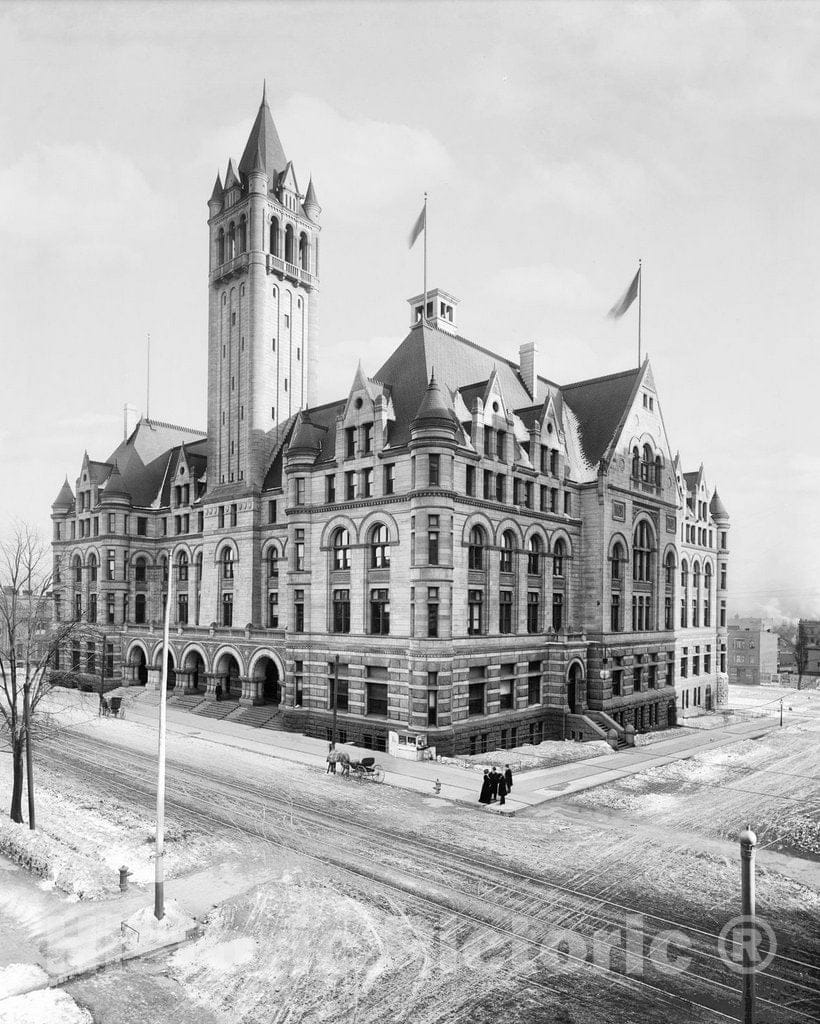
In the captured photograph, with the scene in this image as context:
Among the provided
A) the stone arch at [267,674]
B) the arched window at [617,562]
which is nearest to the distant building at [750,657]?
the arched window at [617,562]

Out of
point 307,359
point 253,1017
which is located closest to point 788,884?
point 253,1017

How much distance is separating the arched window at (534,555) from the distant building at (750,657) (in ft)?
205

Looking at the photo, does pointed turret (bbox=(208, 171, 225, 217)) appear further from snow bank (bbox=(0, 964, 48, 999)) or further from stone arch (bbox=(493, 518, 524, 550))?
snow bank (bbox=(0, 964, 48, 999))

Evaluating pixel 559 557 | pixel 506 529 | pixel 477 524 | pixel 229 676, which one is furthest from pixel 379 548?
pixel 229 676

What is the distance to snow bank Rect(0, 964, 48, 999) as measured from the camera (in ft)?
48.0

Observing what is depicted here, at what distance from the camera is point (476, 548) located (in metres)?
42.9

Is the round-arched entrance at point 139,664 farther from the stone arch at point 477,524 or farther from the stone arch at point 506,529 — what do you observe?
the stone arch at point 506,529

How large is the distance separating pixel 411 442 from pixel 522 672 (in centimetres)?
1537

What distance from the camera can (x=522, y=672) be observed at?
45.1m

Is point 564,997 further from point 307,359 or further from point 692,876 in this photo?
point 307,359

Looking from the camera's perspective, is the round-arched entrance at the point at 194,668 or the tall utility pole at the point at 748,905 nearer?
the tall utility pole at the point at 748,905

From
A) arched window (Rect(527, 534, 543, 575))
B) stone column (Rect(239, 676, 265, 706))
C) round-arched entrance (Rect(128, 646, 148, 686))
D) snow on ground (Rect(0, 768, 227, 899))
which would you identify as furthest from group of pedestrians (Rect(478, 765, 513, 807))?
round-arched entrance (Rect(128, 646, 148, 686))

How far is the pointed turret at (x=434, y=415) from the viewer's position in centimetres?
4006

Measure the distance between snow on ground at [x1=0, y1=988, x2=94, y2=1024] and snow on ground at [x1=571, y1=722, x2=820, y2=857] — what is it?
2062 centimetres
